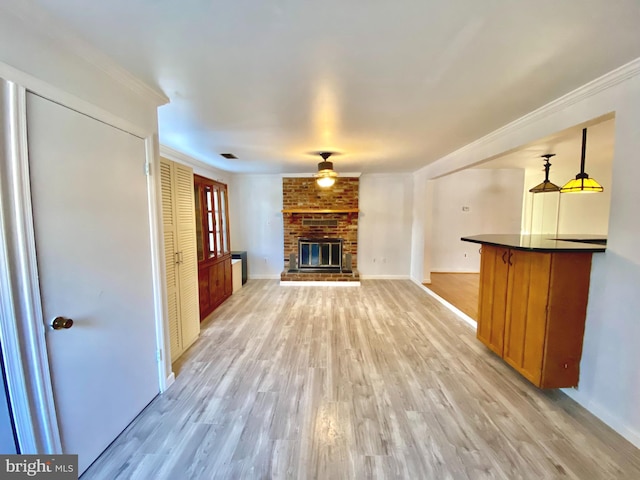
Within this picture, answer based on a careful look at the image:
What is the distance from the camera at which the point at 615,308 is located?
5.80 ft

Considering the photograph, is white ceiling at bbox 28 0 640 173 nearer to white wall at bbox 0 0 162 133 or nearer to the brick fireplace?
white wall at bbox 0 0 162 133

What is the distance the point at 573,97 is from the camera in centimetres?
193

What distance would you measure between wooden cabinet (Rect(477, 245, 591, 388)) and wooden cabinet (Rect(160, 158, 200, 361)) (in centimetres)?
314

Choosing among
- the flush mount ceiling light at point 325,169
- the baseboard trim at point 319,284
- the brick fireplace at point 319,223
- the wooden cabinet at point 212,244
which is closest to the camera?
the wooden cabinet at point 212,244

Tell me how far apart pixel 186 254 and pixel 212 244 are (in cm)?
111

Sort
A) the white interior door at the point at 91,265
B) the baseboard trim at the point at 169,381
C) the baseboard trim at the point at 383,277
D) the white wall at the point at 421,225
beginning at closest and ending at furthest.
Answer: the white interior door at the point at 91,265, the baseboard trim at the point at 169,381, the white wall at the point at 421,225, the baseboard trim at the point at 383,277

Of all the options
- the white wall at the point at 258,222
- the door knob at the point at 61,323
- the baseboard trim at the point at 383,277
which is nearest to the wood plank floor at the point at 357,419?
the door knob at the point at 61,323

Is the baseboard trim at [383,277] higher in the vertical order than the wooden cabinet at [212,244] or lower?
lower

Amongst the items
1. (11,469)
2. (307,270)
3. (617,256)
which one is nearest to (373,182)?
(307,270)

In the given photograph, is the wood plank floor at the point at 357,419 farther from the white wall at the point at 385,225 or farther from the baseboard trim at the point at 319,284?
the white wall at the point at 385,225

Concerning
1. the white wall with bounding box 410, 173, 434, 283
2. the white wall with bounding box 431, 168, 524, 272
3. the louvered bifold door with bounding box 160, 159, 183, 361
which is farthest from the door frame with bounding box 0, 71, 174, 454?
the white wall with bounding box 431, 168, 524, 272

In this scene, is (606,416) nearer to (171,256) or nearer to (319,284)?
(171,256)

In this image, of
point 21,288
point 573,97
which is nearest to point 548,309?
point 573,97

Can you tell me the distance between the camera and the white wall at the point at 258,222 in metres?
5.89
